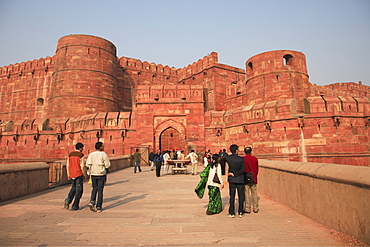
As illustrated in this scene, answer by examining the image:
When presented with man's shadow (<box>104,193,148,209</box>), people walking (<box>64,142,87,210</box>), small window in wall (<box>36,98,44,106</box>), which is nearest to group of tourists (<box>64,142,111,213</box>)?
people walking (<box>64,142,87,210</box>)

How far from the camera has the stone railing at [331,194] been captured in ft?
8.79

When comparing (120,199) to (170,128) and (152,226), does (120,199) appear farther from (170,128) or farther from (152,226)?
(170,128)

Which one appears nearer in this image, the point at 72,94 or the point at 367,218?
the point at 367,218

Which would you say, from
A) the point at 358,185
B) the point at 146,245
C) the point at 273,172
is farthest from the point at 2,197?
the point at 358,185

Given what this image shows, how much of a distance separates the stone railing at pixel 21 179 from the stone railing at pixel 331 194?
588 cm

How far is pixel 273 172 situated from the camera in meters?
5.51

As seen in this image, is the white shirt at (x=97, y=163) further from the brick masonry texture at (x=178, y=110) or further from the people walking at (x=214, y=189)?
the brick masonry texture at (x=178, y=110)

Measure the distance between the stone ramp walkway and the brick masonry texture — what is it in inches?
430

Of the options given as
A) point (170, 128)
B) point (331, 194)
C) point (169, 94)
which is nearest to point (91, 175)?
point (331, 194)

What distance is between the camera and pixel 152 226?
11.6ft

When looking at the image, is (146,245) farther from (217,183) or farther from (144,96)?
(144,96)

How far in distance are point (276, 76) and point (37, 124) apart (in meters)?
20.4

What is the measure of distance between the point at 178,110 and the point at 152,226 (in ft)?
49.3

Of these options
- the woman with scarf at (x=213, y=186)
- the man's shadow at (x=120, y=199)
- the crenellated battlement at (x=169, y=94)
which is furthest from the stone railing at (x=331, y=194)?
→ the crenellated battlement at (x=169, y=94)
